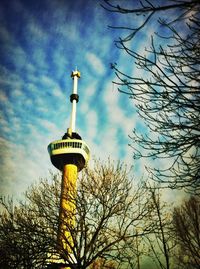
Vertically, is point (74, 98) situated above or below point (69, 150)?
above

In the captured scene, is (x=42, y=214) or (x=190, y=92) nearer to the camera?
(x=190, y=92)

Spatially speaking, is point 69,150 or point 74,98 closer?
point 69,150

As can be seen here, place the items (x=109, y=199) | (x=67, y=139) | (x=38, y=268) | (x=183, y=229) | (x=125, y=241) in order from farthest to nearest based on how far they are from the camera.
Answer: (x=67, y=139) → (x=183, y=229) → (x=109, y=199) → (x=125, y=241) → (x=38, y=268)

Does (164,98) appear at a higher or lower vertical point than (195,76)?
lower

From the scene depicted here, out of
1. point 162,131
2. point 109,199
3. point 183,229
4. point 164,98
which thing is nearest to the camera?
point 164,98

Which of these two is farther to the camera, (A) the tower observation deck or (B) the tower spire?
(B) the tower spire

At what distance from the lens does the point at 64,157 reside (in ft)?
157

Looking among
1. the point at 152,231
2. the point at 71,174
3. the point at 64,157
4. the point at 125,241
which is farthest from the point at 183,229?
the point at 64,157

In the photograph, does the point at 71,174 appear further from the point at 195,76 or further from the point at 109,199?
the point at 195,76

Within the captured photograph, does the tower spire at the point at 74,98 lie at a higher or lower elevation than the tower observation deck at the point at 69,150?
higher

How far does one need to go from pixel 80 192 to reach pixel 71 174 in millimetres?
32500

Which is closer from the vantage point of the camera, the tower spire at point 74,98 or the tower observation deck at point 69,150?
the tower observation deck at point 69,150

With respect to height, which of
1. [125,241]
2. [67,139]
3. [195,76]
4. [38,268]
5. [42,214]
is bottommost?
[38,268]

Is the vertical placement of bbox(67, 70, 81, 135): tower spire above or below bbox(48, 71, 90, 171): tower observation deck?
above
